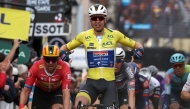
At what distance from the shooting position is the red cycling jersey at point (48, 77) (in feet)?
40.9

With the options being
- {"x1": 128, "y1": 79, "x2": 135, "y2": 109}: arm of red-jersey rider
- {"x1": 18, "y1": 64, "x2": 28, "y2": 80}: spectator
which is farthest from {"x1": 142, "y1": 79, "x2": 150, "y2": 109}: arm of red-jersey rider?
{"x1": 18, "y1": 64, "x2": 28, "y2": 80}: spectator

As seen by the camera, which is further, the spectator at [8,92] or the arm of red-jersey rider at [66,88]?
the spectator at [8,92]

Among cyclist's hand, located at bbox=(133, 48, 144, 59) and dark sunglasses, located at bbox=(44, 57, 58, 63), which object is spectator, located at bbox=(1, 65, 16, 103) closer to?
dark sunglasses, located at bbox=(44, 57, 58, 63)

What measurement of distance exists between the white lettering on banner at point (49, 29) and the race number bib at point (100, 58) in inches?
284

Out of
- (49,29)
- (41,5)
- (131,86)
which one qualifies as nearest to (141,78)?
(131,86)

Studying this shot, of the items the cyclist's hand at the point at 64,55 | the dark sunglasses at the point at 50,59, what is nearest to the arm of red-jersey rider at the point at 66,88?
the cyclist's hand at the point at 64,55

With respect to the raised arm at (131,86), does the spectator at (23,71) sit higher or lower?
higher

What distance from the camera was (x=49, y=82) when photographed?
42.7 ft

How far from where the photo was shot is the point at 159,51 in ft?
115

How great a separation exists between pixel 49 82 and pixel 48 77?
14 centimetres

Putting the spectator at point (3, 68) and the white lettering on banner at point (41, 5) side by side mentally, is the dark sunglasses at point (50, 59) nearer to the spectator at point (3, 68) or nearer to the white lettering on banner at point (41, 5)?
the spectator at point (3, 68)

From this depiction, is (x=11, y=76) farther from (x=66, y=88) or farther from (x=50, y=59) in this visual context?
(x=66, y=88)

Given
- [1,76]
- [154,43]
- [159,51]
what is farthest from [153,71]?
[154,43]

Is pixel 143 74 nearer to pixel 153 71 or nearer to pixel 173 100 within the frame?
pixel 173 100
